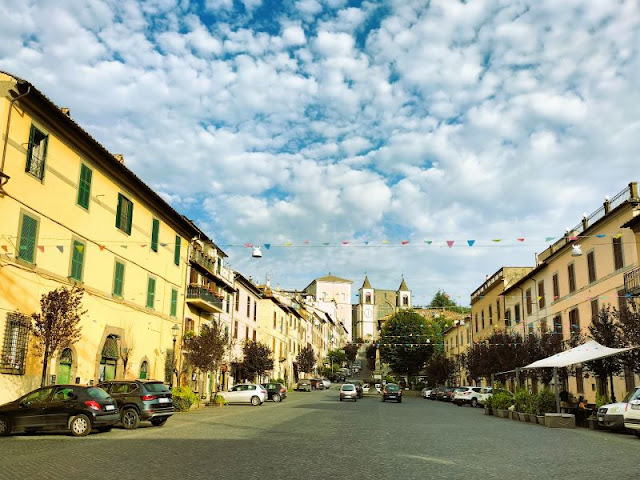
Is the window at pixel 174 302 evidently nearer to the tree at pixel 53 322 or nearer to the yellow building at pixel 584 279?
the tree at pixel 53 322

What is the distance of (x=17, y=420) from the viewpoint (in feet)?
48.2

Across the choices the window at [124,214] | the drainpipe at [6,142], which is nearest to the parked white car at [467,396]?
the window at [124,214]

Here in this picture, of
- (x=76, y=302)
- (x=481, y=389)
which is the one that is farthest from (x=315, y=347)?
(x=76, y=302)

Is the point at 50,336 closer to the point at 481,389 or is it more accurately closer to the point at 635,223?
the point at 635,223

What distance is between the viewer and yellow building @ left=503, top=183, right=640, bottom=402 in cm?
2603

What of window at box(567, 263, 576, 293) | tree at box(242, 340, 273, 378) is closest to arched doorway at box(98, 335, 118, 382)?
tree at box(242, 340, 273, 378)

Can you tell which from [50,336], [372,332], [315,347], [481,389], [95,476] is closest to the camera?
[95,476]

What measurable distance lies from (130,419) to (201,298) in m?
16.6

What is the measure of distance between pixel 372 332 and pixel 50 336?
13905cm

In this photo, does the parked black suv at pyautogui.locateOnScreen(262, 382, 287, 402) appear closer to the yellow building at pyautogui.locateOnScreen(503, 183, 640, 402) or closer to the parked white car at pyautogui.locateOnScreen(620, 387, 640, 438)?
the yellow building at pyautogui.locateOnScreen(503, 183, 640, 402)

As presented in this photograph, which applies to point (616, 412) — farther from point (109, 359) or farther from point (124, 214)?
point (124, 214)

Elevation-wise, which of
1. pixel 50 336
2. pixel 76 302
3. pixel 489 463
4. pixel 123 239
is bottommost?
pixel 489 463

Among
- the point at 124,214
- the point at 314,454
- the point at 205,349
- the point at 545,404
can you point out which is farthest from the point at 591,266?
the point at 314,454

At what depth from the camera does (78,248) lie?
21.4 m
